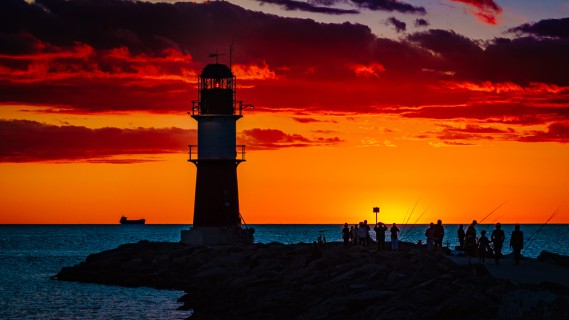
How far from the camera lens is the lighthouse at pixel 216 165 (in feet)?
159

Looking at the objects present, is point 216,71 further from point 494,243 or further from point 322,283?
point 494,243

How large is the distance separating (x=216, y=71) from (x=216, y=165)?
5176mm

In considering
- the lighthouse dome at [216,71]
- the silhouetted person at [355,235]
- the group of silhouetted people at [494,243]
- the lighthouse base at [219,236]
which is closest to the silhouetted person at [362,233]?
the silhouetted person at [355,235]

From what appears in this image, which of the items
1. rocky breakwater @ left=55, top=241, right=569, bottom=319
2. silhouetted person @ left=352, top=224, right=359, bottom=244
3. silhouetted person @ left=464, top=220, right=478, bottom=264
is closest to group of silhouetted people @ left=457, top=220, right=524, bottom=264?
silhouetted person @ left=464, top=220, right=478, bottom=264

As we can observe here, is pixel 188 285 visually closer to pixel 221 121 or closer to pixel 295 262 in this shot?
pixel 295 262

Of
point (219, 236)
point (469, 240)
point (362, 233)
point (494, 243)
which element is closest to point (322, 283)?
point (469, 240)

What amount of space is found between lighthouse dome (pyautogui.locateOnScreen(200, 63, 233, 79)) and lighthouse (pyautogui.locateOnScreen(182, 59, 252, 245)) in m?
0.49

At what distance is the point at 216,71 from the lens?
164 ft

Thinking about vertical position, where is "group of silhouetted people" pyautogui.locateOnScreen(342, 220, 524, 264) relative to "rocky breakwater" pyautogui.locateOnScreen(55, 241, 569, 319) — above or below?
above

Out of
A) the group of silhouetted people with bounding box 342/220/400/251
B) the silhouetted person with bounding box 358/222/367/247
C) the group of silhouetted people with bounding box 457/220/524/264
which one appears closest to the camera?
the group of silhouetted people with bounding box 457/220/524/264

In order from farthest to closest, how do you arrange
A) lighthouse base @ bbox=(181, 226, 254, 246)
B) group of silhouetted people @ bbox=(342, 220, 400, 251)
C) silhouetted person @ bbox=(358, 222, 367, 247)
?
lighthouse base @ bbox=(181, 226, 254, 246) < silhouetted person @ bbox=(358, 222, 367, 247) < group of silhouetted people @ bbox=(342, 220, 400, 251)

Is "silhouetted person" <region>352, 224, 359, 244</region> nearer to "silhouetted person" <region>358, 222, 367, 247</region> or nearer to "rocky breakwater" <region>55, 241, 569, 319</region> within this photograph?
"silhouetted person" <region>358, 222, 367, 247</region>

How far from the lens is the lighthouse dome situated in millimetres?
49875

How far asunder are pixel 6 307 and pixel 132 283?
23.0 feet
